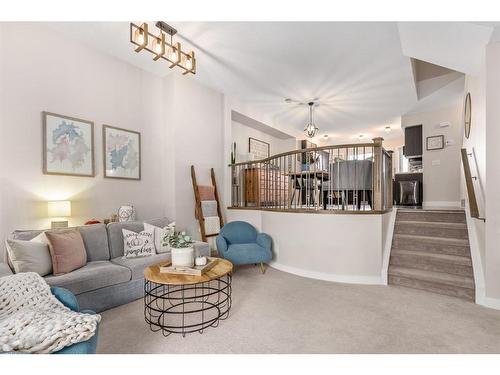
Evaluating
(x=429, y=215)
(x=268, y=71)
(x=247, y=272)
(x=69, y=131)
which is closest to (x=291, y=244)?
(x=247, y=272)

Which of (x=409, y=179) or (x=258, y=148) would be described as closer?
(x=409, y=179)

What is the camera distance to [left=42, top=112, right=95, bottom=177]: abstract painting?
3.06 metres

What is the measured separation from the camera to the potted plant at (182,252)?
7.52 ft

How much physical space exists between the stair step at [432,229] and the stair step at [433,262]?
41cm

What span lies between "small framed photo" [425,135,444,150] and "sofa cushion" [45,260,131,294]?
6.92 metres

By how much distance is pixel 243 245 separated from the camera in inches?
152

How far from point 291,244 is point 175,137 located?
2625 mm

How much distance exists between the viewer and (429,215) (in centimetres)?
406

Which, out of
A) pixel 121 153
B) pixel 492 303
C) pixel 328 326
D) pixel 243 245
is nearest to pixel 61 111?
pixel 121 153

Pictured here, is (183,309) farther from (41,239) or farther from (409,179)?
(409,179)

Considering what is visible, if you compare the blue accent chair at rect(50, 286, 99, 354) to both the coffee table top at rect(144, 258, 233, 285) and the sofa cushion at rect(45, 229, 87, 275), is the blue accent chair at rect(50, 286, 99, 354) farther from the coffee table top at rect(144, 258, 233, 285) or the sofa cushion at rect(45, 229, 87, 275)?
the sofa cushion at rect(45, 229, 87, 275)

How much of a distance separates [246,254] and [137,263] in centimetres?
146
